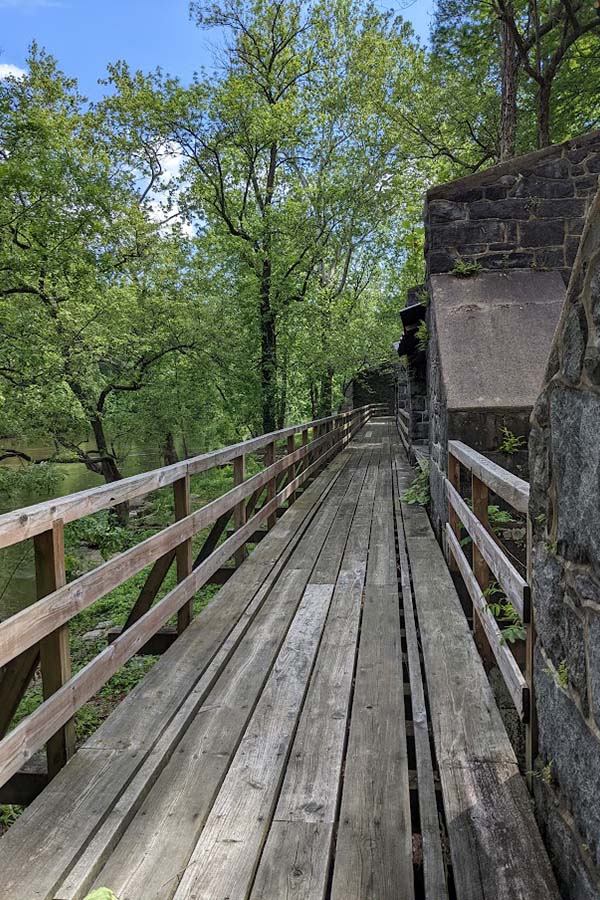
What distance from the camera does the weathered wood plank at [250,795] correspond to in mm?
1501

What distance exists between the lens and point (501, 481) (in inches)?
89.6

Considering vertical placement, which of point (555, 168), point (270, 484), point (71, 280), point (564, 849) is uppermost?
point (71, 280)

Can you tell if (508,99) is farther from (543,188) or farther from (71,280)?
(71,280)

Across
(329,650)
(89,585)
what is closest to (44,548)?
(89,585)

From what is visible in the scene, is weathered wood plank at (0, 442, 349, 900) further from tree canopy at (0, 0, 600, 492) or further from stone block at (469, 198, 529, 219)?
tree canopy at (0, 0, 600, 492)

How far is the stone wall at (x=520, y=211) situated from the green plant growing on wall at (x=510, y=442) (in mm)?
2104

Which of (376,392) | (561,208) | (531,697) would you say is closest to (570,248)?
(561,208)

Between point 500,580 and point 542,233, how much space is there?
13.9 feet

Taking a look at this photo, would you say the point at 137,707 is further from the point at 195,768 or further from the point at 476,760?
the point at 476,760

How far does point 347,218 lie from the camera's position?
13969 mm

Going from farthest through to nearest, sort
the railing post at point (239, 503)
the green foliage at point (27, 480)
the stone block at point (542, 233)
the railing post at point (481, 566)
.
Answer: the green foliage at point (27, 480) → the stone block at point (542, 233) → the railing post at point (239, 503) → the railing post at point (481, 566)

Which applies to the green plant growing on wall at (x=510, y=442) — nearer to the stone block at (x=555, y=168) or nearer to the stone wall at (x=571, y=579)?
the stone wall at (x=571, y=579)

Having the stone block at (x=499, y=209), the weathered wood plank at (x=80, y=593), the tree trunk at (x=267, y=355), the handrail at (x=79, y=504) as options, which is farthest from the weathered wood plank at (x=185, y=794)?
the tree trunk at (x=267, y=355)

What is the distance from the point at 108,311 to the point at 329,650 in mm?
9259
